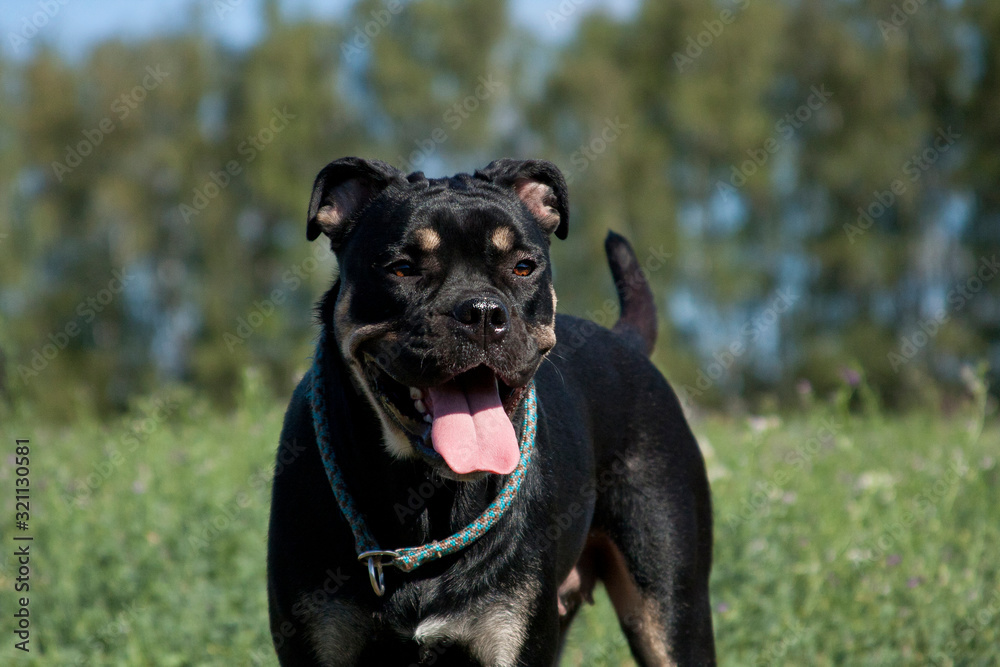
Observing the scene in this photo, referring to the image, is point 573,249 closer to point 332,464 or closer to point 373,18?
point 373,18

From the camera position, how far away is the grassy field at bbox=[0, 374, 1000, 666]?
4750 mm

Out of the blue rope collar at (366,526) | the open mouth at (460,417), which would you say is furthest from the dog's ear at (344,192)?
the open mouth at (460,417)

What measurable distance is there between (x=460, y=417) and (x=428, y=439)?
0.13 meters

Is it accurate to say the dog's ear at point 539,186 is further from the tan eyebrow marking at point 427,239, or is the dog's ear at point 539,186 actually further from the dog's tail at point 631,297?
the dog's tail at point 631,297

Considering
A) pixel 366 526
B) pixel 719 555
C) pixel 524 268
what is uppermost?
pixel 524 268

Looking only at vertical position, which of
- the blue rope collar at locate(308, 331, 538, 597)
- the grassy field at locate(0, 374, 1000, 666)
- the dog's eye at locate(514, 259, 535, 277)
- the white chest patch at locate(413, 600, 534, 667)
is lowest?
the grassy field at locate(0, 374, 1000, 666)

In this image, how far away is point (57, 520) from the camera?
5.66 m

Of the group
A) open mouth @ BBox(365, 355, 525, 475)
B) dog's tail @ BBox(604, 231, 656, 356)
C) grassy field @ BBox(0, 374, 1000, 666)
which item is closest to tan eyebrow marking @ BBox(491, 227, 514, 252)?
open mouth @ BBox(365, 355, 525, 475)

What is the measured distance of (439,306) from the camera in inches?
115

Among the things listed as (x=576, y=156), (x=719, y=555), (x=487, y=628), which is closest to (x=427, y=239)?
(x=487, y=628)

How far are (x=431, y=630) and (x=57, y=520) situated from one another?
3694 millimetres

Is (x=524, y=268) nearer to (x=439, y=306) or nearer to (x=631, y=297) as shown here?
(x=439, y=306)

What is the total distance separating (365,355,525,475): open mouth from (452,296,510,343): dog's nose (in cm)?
13

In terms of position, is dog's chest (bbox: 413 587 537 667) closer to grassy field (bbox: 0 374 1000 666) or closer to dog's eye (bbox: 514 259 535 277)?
dog's eye (bbox: 514 259 535 277)
